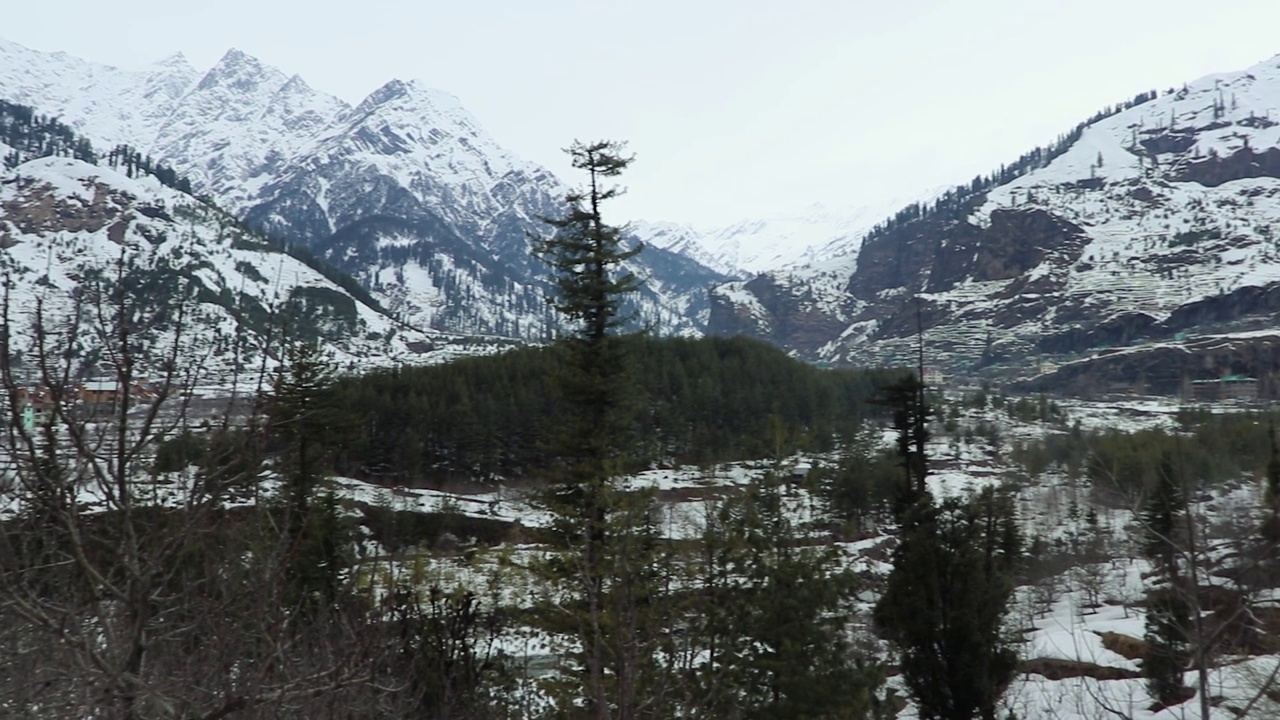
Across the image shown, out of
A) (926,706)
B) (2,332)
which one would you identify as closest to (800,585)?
(926,706)

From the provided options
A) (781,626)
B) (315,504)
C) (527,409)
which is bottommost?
(781,626)

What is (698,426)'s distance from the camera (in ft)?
341

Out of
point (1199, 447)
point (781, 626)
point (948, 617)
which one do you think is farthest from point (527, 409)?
point (948, 617)

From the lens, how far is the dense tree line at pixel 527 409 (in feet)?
288

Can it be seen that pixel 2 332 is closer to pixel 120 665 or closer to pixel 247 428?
pixel 247 428

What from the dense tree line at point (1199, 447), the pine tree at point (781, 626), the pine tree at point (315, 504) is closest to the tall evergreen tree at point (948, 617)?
the pine tree at point (781, 626)

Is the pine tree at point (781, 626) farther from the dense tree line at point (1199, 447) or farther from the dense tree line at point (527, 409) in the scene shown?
the dense tree line at point (527, 409)

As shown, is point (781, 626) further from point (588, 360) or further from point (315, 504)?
point (315, 504)

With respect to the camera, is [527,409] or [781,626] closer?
[781,626]

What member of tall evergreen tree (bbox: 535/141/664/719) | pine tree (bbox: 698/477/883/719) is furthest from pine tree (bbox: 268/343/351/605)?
pine tree (bbox: 698/477/883/719)

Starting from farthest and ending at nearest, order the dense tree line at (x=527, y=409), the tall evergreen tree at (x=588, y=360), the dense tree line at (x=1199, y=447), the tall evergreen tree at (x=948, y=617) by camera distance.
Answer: the dense tree line at (x=527, y=409) < the dense tree line at (x=1199, y=447) < the tall evergreen tree at (x=588, y=360) < the tall evergreen tree at (x=948, y=617)

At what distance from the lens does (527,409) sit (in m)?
94.4

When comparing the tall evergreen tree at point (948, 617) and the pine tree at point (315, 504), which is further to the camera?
the pine tree at point (315, 504)

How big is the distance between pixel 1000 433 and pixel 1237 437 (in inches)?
1633
